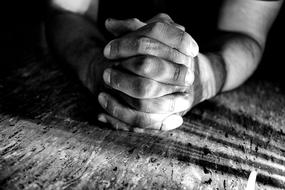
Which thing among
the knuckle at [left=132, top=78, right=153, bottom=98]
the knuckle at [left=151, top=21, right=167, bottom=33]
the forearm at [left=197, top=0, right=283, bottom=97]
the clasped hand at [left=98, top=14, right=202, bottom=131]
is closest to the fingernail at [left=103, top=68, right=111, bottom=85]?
the clasped hand at [left=98, top=14, right=202, bottom=131]

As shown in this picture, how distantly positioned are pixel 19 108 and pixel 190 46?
680 millimetres

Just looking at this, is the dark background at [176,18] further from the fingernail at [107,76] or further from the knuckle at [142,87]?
the knuckle at [142,87]

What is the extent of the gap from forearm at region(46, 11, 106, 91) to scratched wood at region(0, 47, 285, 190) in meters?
0.09

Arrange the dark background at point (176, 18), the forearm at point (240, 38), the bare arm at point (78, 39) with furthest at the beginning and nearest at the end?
the dark background at point (176, 18) → the forearm at point (240, 38) → the bare arm at point (78, 39)

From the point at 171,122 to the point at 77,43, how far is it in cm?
69

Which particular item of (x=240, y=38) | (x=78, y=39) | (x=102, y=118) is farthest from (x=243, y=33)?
(x=102, y=118)

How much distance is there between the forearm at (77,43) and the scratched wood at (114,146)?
0.30 ft

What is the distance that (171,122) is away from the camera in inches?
38.2

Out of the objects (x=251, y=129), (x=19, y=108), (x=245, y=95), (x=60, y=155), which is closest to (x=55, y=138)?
(x=60, y=155)

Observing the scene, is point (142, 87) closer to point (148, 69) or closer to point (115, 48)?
point (148, 69)

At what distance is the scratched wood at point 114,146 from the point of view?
0.71 m

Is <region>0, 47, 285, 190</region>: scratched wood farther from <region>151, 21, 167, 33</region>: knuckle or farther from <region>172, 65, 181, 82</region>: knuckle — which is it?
<region>151, 21, 167, 33</region>: knuckle

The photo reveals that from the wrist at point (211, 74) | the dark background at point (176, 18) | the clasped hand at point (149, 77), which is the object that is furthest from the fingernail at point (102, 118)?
the dark background at point (176, 18)

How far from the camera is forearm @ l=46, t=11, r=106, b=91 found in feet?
3.86
